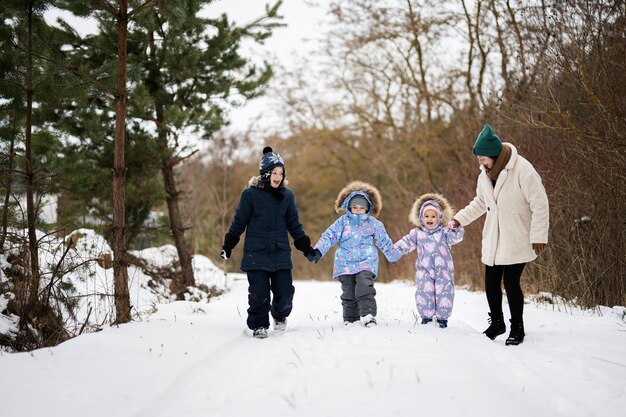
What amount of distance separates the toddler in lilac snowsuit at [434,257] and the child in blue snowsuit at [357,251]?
33cm

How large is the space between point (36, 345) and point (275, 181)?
2.82m

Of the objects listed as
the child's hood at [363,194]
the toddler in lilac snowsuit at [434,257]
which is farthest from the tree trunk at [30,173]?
A: the toddler in lilac snowsuit at [434,257]

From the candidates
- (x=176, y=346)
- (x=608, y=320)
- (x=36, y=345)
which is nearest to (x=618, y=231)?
(x=608, y=320)

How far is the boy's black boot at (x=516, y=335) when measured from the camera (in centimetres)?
456

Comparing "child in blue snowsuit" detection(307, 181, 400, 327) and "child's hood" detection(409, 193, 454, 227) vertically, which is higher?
"child's hood" detection(409, 193, 454, 227)

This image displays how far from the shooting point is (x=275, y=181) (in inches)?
213

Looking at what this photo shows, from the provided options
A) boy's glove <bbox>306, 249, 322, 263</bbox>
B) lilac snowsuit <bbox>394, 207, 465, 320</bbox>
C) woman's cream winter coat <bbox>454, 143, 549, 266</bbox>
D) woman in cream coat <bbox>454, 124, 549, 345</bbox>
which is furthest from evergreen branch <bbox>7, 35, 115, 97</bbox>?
woman's cream winter coat <bbox>454, 143, 549, 266</bbox>

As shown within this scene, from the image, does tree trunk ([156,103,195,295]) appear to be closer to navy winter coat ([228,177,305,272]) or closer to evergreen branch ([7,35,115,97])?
evergreen branch ([7,35,115,97])

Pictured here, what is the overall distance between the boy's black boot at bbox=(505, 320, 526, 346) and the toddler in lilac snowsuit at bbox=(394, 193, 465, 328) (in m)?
0.83

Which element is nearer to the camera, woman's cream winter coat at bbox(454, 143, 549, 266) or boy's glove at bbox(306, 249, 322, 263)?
woman's cream winter coat at bbox(454, 143, 549, 266)

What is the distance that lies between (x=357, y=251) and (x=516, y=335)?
73.0 inches

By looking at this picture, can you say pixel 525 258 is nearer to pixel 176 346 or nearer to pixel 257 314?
pixel 257 314

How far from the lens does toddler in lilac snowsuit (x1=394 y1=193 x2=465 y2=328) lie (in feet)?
17.8

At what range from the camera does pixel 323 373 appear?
3.56m
